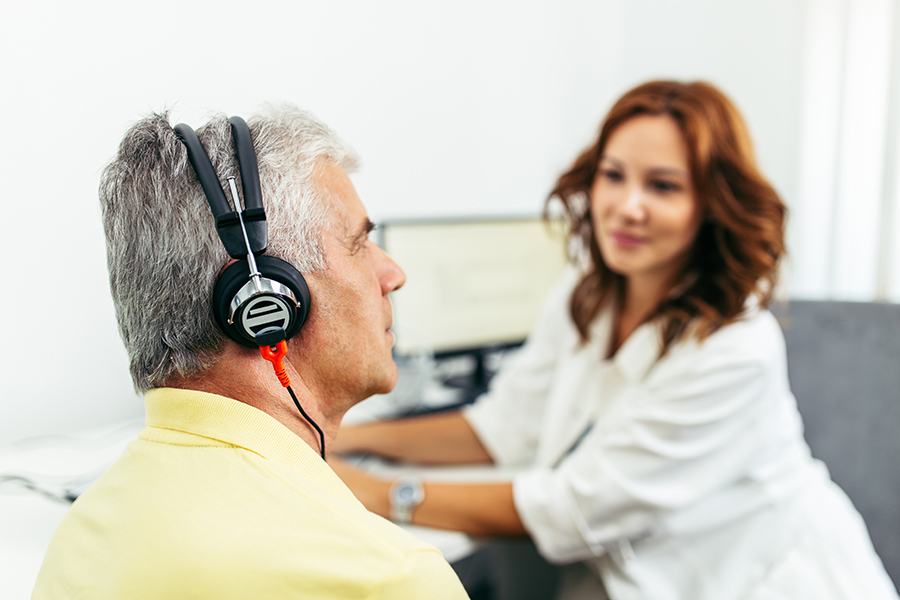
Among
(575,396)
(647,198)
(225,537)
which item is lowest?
(575,396)

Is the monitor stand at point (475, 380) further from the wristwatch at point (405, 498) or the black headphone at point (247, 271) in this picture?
the black headphone at point (247, 271)

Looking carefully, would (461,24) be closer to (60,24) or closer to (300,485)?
(60,24)

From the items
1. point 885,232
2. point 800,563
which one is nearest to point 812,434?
point 800,563

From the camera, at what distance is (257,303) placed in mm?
444

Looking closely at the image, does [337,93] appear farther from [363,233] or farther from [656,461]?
[656,461]

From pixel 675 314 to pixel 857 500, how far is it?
2.07 ft

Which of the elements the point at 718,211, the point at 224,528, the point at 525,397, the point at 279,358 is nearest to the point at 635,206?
the point at 718,211

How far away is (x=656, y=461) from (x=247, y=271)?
0.73m

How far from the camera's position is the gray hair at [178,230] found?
47 centimetres

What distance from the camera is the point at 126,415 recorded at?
2.59ft

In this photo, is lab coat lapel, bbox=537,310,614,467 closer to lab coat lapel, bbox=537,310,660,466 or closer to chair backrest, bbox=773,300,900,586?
lab coat lapel, bbox=537,310,660,466

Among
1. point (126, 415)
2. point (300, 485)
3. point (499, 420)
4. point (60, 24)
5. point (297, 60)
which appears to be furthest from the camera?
point (499, 420)

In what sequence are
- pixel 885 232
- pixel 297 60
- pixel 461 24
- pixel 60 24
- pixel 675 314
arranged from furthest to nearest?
pixel 885 232 → pixel 461 24 → pixel 675 314 → pixel 297 60 → pixel 60 24

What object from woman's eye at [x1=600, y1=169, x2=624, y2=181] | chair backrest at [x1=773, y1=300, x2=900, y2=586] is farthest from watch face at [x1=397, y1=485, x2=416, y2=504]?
chair backrest at [x1=773, y1=300, x2=900, y2=586]
